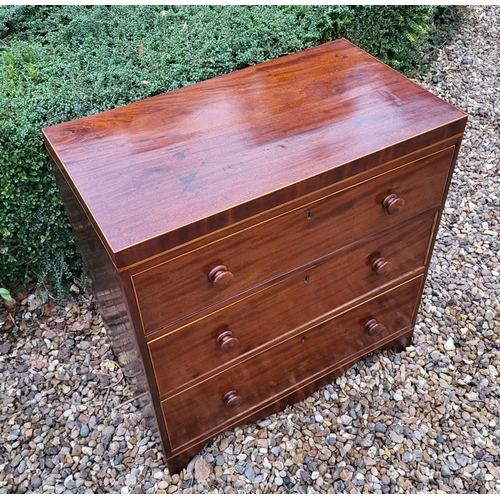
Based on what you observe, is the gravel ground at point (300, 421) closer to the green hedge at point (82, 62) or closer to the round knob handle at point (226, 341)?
the green hedge at point (82, 62)

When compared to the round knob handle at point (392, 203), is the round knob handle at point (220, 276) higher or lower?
higher

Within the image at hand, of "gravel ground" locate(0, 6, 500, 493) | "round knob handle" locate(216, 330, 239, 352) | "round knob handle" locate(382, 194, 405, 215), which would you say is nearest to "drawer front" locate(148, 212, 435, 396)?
"round knob handle" locate(216, 330, 239, 352)

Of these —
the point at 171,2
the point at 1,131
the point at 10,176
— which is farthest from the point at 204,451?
the point at 171,2

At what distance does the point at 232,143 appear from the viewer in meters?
1.51

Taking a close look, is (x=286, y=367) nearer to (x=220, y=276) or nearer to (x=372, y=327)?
(x=372, y=327)

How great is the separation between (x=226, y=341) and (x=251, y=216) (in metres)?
0.40

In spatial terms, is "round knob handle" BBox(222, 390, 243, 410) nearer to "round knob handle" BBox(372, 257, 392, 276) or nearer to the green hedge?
"round knob handle" BBox(372, 257, 392, 276)

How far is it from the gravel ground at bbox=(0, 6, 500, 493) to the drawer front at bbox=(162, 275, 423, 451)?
0.51 ft

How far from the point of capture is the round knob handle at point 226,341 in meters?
1.57

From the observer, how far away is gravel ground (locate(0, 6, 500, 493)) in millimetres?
1889

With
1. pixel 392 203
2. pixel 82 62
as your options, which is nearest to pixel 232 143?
pixel 392 203

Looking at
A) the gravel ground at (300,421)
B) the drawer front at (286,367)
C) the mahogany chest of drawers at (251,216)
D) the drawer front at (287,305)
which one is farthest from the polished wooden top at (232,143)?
the gravel ground at (300,421)

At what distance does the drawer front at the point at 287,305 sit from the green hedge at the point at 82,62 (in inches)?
34.4
